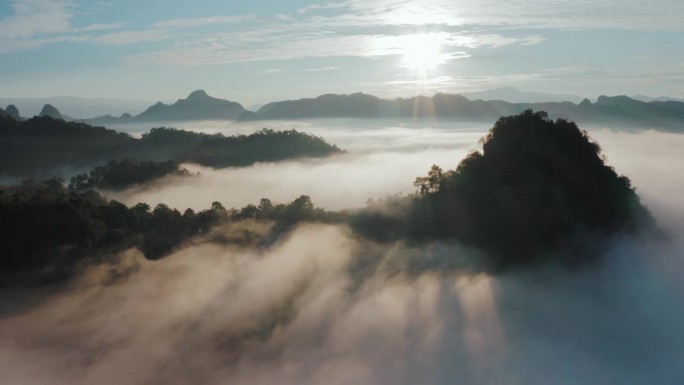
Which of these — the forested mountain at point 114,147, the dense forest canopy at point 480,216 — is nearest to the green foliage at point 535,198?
the dense forest canopy at point 480,216

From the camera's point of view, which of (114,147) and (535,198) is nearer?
(535,198)

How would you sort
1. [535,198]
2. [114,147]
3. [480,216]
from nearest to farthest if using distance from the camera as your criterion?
[535,198], [480,216], [114,147]

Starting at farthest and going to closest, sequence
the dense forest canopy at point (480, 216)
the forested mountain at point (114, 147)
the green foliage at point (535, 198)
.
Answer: the forested mountain at point (114, 147) → the green foliage at point (535, 198) → the dense forest canopy at point (480, 216)

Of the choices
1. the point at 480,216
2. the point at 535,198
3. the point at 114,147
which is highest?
the point at 114,147

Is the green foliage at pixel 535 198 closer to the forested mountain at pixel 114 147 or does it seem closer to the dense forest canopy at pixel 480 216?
the dense forest canopy at pixel 480 216

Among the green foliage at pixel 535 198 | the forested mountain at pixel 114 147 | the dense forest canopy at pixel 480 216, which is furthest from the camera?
the forested mountain at pixel 114 147

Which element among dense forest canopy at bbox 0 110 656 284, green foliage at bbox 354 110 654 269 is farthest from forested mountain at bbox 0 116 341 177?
green foliage at bbox 354 110 654 269

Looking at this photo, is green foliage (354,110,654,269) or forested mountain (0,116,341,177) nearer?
green foliage (354,110,654,269)

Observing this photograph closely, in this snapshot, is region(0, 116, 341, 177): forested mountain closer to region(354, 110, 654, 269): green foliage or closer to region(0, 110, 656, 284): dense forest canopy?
region(0, 110, 656, 284): dense forest canopy

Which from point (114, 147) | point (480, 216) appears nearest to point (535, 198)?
point (480, 216)

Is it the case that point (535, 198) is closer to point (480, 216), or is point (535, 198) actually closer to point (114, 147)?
point (480, 216)

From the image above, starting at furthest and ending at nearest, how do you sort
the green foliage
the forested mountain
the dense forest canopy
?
the forested mountain → the green foliage → the dense forest canopy

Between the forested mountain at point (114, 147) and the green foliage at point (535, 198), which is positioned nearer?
the green foliage at point (535, 198)
